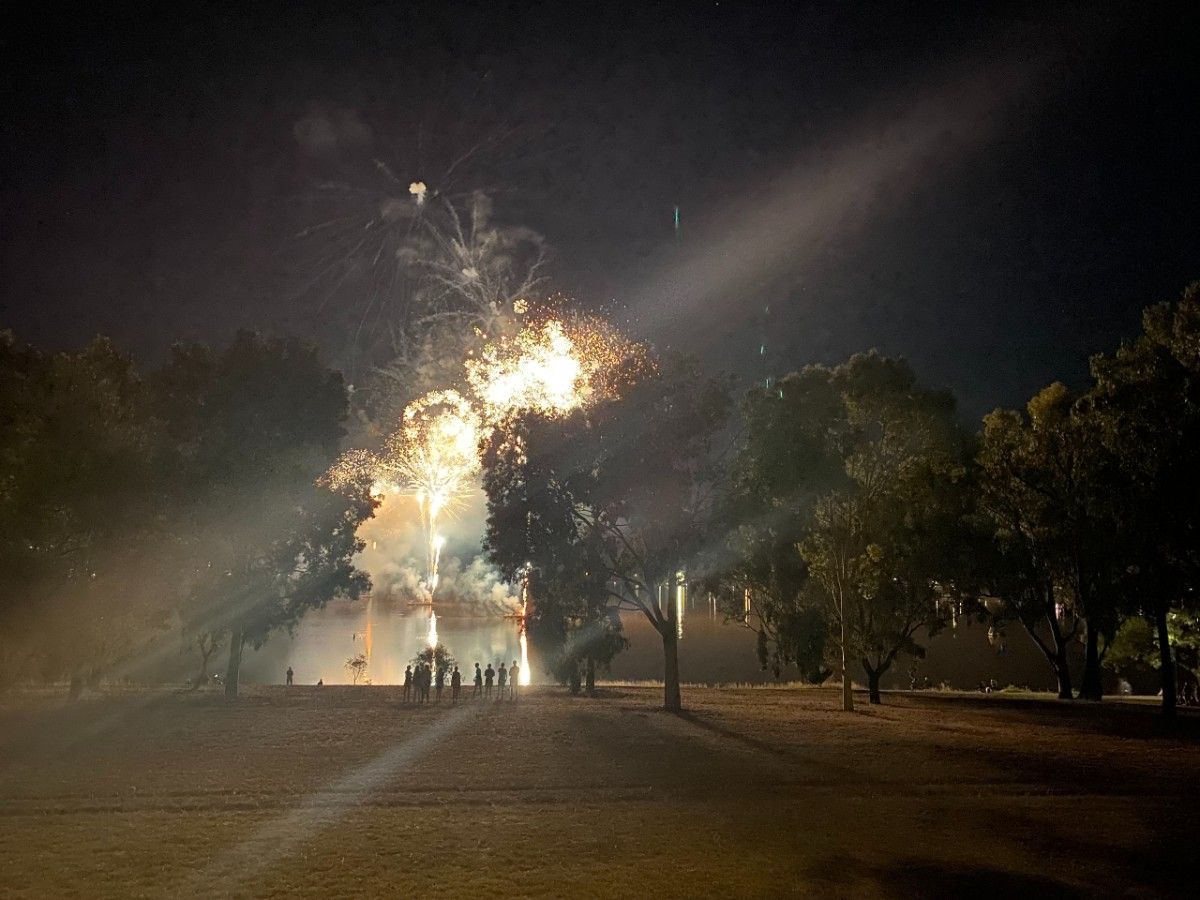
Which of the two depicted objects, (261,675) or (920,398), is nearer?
(920,398)

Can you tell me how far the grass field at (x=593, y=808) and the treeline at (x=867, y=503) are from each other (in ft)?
20.7

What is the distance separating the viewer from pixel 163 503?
107ft

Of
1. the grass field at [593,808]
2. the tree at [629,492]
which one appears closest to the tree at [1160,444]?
the grass field at [593,808]

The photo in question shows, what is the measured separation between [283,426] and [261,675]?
6098 centimetres

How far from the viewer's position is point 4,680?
30188mm

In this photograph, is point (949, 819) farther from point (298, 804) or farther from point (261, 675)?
point (261, 675)

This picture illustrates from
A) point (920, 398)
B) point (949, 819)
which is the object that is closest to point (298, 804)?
point (949, 819)

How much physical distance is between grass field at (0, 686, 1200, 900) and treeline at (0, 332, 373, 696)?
497cm

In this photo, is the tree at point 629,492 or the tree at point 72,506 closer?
the tree at point 72,506

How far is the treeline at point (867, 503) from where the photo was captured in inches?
1115

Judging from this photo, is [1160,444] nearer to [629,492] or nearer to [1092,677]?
[1092,677]

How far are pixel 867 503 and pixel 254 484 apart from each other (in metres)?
24.8

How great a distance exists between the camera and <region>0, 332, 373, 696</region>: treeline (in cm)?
2623

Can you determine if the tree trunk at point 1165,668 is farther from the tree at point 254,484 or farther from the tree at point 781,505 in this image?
the tree at point 254,484
